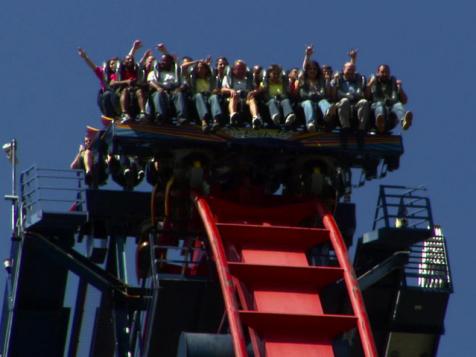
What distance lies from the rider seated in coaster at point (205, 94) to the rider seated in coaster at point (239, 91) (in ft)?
0.78

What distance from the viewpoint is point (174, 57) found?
169 ft

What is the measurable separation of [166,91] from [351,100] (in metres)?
3.68

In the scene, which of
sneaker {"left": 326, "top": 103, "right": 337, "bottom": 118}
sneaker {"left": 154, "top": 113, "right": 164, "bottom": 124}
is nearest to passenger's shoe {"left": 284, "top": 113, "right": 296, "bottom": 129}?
sneaker {"left": 326, "top": 103, "right": 337, "bottom": 118}

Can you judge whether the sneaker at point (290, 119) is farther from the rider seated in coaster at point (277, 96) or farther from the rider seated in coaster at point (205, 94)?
the rider seated in coaster at point (205, 94)

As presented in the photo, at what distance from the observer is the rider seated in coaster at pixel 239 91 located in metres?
50.8

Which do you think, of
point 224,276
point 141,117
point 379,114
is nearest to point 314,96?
point 379,114

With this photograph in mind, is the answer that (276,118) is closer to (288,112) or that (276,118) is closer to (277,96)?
(288,112)

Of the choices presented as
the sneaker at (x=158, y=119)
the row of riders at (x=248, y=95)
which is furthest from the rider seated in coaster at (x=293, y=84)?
the sneaker at (x=158, y=119)

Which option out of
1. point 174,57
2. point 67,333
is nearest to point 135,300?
point 67,333

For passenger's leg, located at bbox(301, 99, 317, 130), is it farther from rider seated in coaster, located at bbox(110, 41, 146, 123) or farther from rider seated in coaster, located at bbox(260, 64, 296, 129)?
rider seated in coaster, located at bbox(110, 41, 146, 123)

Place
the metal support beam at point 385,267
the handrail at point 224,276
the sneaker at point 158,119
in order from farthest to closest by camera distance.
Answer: the metal support beam at point 385,267 < the sneaker at point 158,119 < the handrail at point 224,276

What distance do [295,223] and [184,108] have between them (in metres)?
3.45

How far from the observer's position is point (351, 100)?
51.5 metres

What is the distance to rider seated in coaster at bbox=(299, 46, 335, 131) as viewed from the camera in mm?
51250
